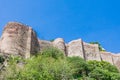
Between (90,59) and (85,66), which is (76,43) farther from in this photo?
(85,66)

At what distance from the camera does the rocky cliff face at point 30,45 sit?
44.3 metres

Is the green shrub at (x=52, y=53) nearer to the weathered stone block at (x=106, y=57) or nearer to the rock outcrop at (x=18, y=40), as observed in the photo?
the rock outcrop at (x=18, y=40)

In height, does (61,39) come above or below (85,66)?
above

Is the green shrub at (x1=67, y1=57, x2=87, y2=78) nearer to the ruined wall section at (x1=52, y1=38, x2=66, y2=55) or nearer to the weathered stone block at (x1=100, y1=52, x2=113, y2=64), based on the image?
the ruined wall section at (x1=52, y1=38, x2=66, y2=55)

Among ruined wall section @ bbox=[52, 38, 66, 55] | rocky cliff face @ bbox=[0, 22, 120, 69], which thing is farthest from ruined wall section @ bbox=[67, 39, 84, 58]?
ruined wall section @ bbox=[52, 38, 66, 55]

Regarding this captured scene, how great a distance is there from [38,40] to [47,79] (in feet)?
72.2

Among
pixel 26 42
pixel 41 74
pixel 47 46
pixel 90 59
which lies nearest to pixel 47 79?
pixel 41 74

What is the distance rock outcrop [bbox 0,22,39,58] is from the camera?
4400cm

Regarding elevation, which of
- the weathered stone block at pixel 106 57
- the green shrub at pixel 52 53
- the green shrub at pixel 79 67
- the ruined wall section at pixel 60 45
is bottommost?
the green shrub at pixel 79 67

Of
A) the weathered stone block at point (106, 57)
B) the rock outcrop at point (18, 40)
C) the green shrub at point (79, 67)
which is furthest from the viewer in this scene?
the weathered stone block at point (106, 57)

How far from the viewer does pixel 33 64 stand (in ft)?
104

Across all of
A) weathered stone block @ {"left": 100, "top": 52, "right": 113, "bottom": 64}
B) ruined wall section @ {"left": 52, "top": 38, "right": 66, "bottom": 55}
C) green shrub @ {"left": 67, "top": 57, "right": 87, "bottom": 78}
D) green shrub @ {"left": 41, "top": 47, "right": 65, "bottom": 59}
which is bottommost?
green shrub @ {"left": 67, "top": 57, "right": 87, "bottom": 78}

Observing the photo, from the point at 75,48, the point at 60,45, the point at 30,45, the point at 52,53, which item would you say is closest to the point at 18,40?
the point at 30,45

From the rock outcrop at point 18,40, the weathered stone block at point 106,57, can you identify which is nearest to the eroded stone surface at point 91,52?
the weathered stone block at point 106,57
